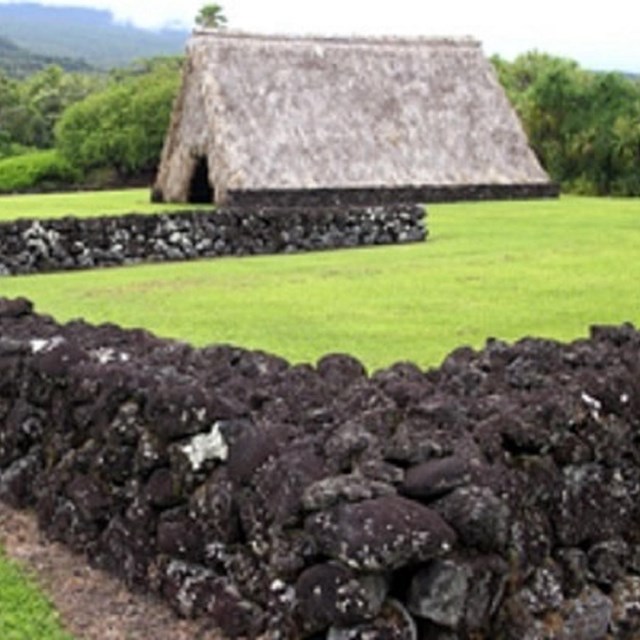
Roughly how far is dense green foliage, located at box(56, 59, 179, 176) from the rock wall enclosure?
36768 millimetres

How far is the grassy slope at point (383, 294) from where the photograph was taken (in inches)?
449

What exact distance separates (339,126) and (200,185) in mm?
3299

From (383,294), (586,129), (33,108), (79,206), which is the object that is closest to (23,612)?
(383,294)

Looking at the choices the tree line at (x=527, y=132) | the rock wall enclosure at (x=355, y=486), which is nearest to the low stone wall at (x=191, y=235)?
the rock wall enclosure at (x=355, y=486)

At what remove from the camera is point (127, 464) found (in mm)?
5609

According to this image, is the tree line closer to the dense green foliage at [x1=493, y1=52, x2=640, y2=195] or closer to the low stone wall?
the dense green foliage at [x1=493, y1=52, x2=640, y2=195]

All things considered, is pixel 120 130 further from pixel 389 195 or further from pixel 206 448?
pixel 206 448

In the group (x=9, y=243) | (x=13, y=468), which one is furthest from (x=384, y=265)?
(x=13, y=468)

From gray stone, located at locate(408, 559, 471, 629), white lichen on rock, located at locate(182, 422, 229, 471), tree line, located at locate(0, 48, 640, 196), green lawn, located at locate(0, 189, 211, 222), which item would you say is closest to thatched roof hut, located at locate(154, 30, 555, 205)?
green lawn, located at locate(0, 189, 211, 222)

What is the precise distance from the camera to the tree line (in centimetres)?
3516

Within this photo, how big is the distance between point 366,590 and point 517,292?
403 inches

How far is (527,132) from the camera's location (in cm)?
3750

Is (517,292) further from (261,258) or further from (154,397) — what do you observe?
(154,397)

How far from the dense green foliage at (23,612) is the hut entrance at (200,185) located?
943 inches
